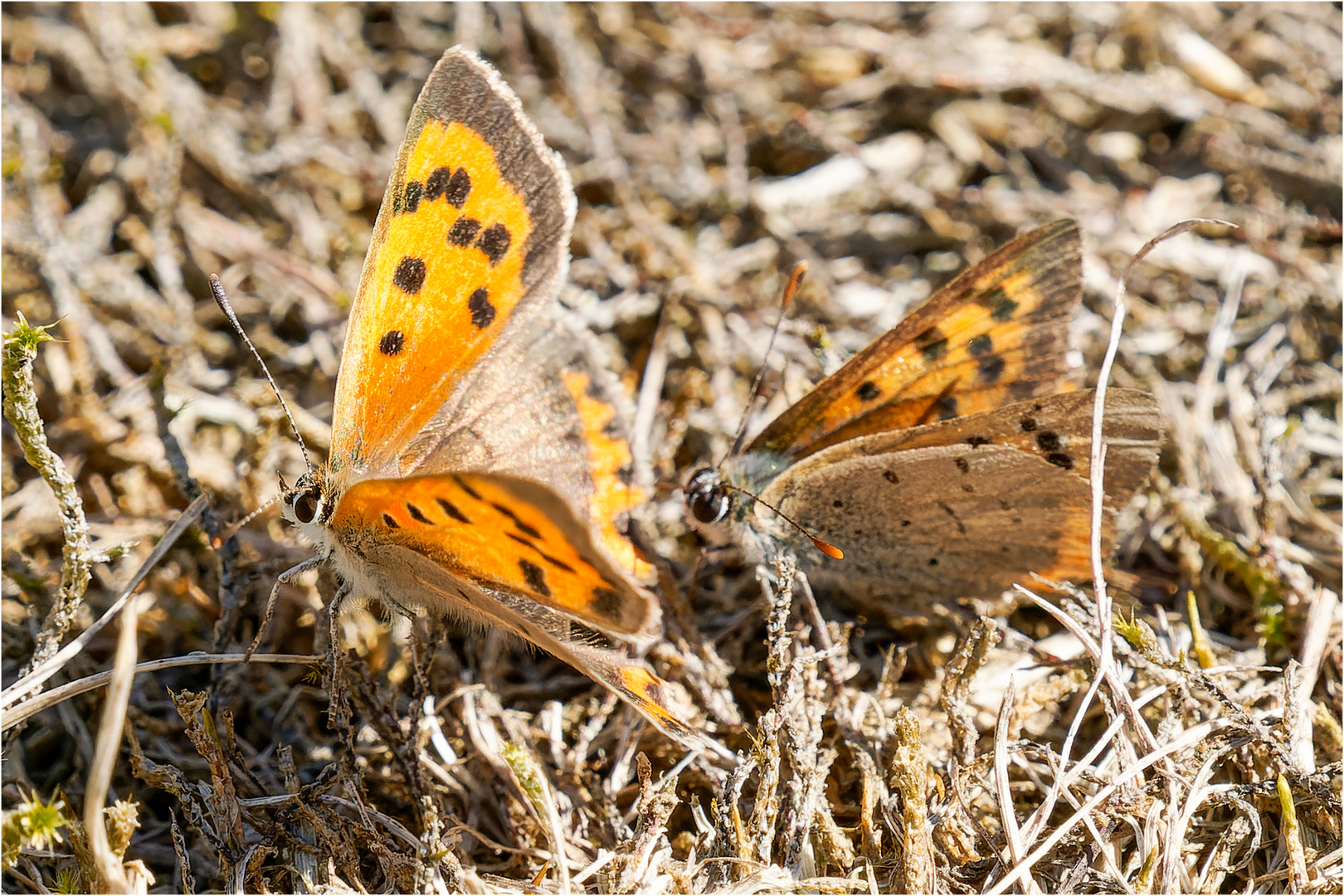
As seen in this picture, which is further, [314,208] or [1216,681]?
[314,208]

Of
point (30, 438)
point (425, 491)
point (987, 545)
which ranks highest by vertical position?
point (30, 438)

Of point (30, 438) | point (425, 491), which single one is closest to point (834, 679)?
point (425, 491)

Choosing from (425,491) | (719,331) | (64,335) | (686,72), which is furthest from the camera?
(686,72)

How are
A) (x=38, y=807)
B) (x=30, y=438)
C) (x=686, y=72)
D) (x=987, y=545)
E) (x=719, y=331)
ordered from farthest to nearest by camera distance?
(x=686, y=72) < (x=719, y=331) < (x=987, y=545) < (x=30, y=438) < (x=38, y=807)

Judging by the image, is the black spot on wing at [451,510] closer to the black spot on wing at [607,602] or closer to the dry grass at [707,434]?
the black spot on wing at [607,602]

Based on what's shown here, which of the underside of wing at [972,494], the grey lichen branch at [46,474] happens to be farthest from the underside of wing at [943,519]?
the grey lichen branch at [46,474]

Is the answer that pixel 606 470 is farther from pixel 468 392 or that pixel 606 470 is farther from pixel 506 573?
pixel 506 573

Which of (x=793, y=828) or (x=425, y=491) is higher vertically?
(x=425, y=491)

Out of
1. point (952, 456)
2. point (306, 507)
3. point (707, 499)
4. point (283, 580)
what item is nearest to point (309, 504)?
point (306, 507)

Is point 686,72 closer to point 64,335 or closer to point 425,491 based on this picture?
point 64,335
